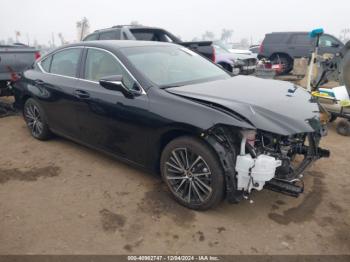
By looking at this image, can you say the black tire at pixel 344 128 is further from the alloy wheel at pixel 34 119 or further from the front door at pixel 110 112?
the alloy wheel at pixel 34 119

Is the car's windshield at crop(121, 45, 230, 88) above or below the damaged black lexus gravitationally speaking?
above

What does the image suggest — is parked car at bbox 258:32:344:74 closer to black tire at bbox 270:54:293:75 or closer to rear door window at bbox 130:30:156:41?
black tire at bbox 270:54:293:75

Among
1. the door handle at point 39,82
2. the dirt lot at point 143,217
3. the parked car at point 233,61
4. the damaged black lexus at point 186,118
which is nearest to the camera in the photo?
the dirt lot at point 143,217

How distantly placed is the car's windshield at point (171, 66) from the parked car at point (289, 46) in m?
10.1

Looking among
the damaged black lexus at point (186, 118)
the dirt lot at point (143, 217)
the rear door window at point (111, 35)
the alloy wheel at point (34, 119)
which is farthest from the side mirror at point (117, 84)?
the rear door window at point (111, 35)

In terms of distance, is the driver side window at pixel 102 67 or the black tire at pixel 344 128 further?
the black tire at pixel 344 128

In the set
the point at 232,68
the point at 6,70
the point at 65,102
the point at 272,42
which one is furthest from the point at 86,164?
the point at 272,42

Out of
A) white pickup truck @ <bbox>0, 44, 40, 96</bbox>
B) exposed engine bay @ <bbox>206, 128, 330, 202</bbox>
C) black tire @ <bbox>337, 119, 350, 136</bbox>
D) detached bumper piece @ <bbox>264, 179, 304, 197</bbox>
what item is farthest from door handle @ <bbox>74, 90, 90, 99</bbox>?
black tire @ <bbox>337, 119, 350, 136</bbox>

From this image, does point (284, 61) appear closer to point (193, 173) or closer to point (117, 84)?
point (117, 84)

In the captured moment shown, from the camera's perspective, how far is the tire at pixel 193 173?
299cm

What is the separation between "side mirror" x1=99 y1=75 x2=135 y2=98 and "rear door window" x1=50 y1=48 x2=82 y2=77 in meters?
1.02

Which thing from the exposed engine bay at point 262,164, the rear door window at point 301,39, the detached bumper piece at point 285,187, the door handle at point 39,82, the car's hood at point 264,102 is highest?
the rear door window at point 301,39

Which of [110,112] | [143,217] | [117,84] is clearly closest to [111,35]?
[110,112]

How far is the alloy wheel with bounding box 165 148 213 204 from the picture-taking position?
310 centimetres
